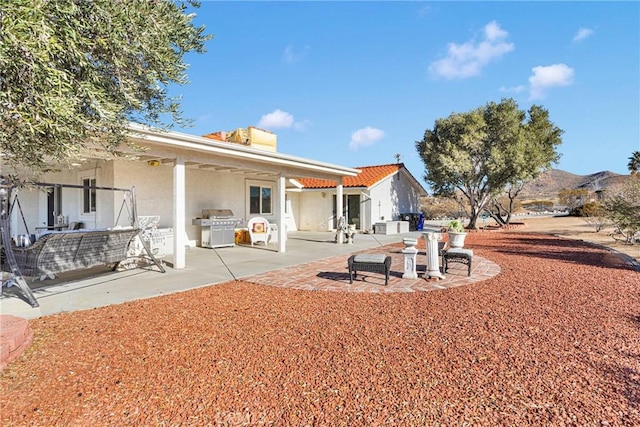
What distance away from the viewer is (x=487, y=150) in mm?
21453

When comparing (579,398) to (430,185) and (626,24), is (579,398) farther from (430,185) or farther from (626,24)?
(430,185)

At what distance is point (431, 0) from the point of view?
9289 millimetres

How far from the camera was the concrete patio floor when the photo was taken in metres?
5.85

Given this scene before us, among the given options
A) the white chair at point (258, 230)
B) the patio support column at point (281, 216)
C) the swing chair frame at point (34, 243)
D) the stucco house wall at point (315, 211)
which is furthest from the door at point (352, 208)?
the swing chair frame at point (34, 243)

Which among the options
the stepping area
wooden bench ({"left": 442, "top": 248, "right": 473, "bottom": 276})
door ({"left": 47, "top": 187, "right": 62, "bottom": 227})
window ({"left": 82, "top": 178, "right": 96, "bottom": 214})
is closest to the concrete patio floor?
the stepping area

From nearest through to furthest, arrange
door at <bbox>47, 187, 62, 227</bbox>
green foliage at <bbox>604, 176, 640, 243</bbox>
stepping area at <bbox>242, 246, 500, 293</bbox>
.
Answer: stepping area at <bbox>242, 246, 500, 293</bbox> → green foliage at <bbox>604, 176, 640, 243</bbox> → door at <bbox>47, 187, 62, 227</bbox>

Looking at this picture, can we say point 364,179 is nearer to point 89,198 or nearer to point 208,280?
point 89,198

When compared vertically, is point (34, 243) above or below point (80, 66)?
below

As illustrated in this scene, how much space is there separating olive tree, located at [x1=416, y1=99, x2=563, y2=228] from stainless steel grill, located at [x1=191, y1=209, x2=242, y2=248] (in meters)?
14.5

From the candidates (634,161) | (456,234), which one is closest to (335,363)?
(456,234)

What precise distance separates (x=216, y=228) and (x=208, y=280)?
536cm

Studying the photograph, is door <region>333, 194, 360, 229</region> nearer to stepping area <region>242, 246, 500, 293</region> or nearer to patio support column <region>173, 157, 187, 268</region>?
stepping area <region>242, 246, 500, 293</region>

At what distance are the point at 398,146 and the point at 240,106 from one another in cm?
1585

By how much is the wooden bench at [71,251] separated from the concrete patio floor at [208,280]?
1.62ft
